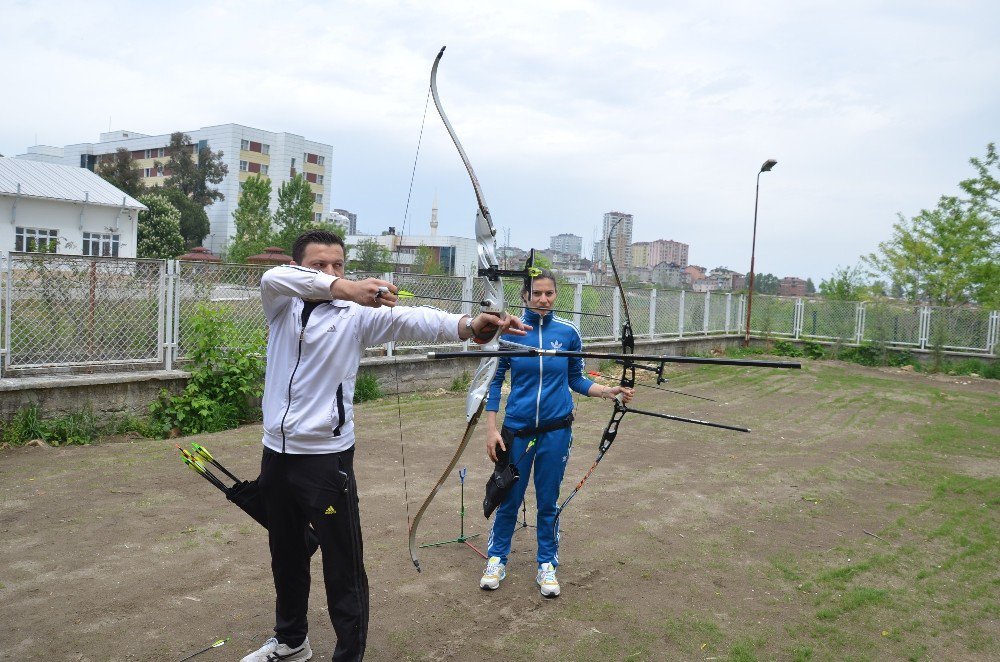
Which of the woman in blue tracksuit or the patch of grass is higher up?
the woman in blue tracksuit

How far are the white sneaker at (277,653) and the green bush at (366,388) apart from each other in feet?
24.0

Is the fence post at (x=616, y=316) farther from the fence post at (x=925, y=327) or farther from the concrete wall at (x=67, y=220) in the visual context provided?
the concrete wall at (x=67, y=220)

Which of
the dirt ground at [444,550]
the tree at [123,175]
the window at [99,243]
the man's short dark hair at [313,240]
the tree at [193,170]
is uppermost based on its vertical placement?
the tree at [193,170]

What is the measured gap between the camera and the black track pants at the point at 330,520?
3.02 m

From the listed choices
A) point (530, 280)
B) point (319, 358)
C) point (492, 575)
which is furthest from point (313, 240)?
point (492, 575)

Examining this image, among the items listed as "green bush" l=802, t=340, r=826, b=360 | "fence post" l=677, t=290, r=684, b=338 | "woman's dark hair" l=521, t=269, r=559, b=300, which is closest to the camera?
"woman's dark hair" l=521, t=269, r=559, b=300

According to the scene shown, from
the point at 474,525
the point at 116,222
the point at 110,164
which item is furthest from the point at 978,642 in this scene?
the point at 110,164

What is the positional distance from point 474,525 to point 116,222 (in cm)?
3530

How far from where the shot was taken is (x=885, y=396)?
14.4 metres

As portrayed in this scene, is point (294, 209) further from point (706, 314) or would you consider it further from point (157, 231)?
point (706, 314)

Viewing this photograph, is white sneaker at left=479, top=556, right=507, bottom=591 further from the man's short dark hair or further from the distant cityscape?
the distant cityscape

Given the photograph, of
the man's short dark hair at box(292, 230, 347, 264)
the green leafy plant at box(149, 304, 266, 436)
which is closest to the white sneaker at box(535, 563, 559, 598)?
the man's short dark hair at box(292, 230, 347, 264)

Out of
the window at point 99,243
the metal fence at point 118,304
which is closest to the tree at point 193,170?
the window at point 99,243

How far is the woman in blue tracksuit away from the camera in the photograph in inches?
169
